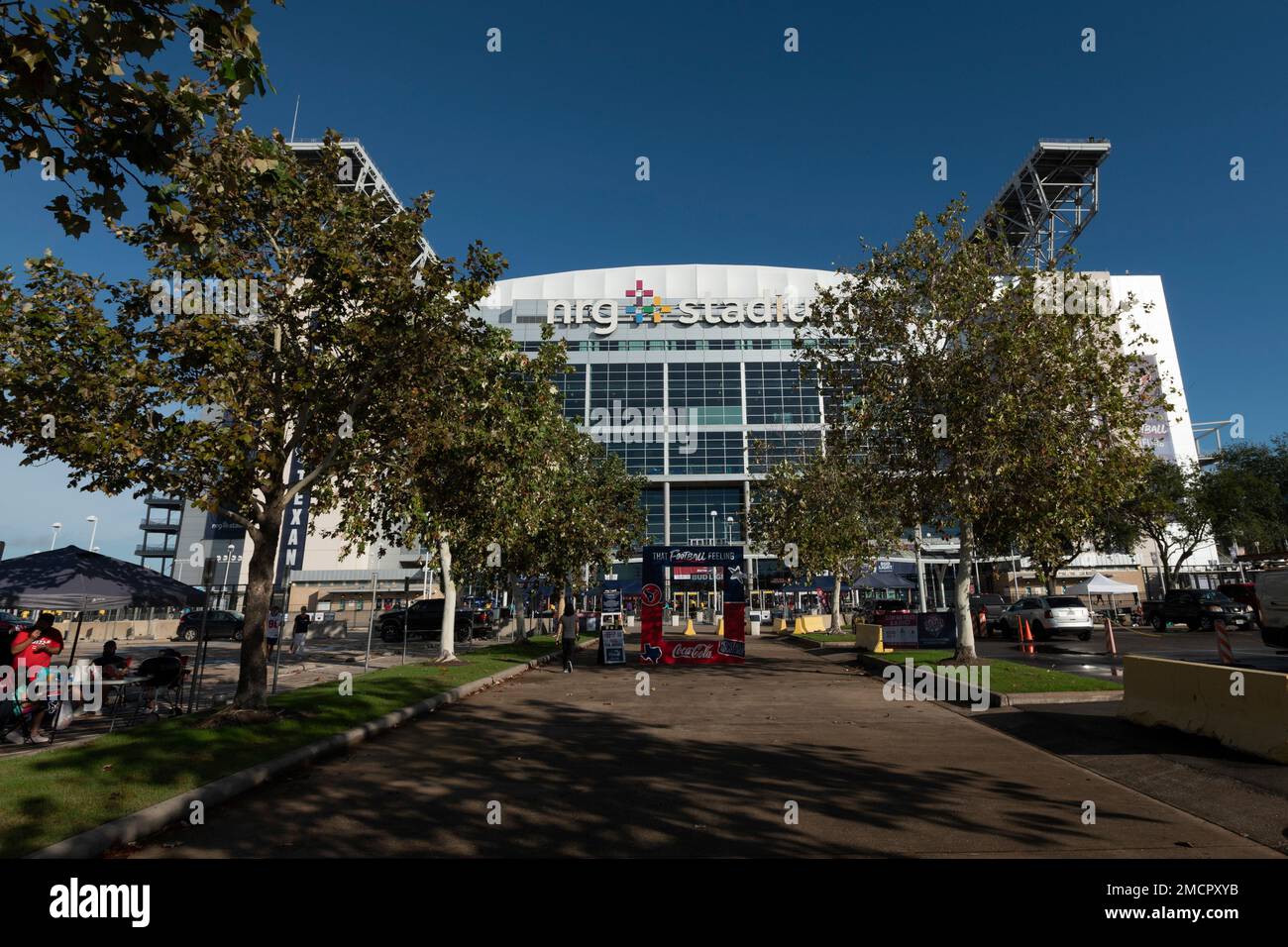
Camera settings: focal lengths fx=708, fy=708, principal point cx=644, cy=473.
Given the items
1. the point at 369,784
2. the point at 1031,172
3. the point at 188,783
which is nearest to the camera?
the point at 188,783

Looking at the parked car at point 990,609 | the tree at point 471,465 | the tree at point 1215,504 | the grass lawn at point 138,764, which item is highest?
the tree at point 1215,504

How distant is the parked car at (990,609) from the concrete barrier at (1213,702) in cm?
2286

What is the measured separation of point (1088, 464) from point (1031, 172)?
235ft

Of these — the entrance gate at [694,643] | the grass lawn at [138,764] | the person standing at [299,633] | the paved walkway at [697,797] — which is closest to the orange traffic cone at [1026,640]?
the entrance gate at [694,643]

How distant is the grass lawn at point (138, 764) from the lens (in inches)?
228

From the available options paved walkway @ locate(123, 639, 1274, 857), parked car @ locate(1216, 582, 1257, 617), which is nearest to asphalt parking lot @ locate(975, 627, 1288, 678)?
parked car @ locate(1216, 582, 1257, 617)

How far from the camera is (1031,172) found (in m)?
73.0

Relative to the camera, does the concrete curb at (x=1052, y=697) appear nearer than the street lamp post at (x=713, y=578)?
Yes

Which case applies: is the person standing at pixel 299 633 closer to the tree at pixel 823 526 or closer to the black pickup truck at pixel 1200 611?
the tree at pixel 823 526

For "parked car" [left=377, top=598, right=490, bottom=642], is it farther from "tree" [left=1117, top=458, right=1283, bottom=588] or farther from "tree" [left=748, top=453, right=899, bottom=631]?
"tree" [left=1117, top=458, right=1283, bottom=588]

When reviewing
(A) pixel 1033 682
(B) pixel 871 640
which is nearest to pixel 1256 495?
(B) pixel 871 640
